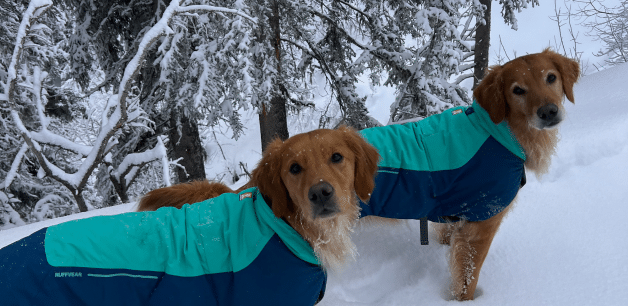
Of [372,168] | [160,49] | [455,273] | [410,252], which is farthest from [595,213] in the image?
[160,49]

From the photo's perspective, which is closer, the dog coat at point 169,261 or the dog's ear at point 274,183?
the dog coat at point 169,261

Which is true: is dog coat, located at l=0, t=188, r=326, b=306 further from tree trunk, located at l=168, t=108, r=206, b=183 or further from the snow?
tree trunk, located at l=168, t=108, r=206, b=183

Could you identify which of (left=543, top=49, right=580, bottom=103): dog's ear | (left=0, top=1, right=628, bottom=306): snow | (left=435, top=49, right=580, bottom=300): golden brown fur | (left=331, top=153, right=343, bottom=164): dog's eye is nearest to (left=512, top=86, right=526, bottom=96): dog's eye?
(left=435, top=49, right=580, bottom=300): golden brown fur

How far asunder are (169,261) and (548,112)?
8.30 ft

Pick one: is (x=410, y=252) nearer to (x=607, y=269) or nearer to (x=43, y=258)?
(x=607, y=269)

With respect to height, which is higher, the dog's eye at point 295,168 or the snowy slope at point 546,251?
the dog's eye at point 295,168

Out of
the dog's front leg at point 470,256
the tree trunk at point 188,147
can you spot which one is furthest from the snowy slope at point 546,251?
the tree trunk at point 188,147

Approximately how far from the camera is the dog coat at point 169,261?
5.49 ft

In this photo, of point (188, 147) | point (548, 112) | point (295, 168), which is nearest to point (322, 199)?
point (295, 168)

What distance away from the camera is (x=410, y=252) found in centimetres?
313

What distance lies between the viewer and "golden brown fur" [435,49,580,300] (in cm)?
257

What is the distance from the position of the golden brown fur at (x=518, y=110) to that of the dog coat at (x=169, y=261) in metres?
1.22

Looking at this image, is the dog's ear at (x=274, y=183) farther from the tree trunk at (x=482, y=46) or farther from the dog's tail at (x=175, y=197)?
the tree trunk at (x=482, y=46)

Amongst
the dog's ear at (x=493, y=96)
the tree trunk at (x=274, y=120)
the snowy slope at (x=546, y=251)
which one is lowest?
the snowy slope at (x=546, y=251)
